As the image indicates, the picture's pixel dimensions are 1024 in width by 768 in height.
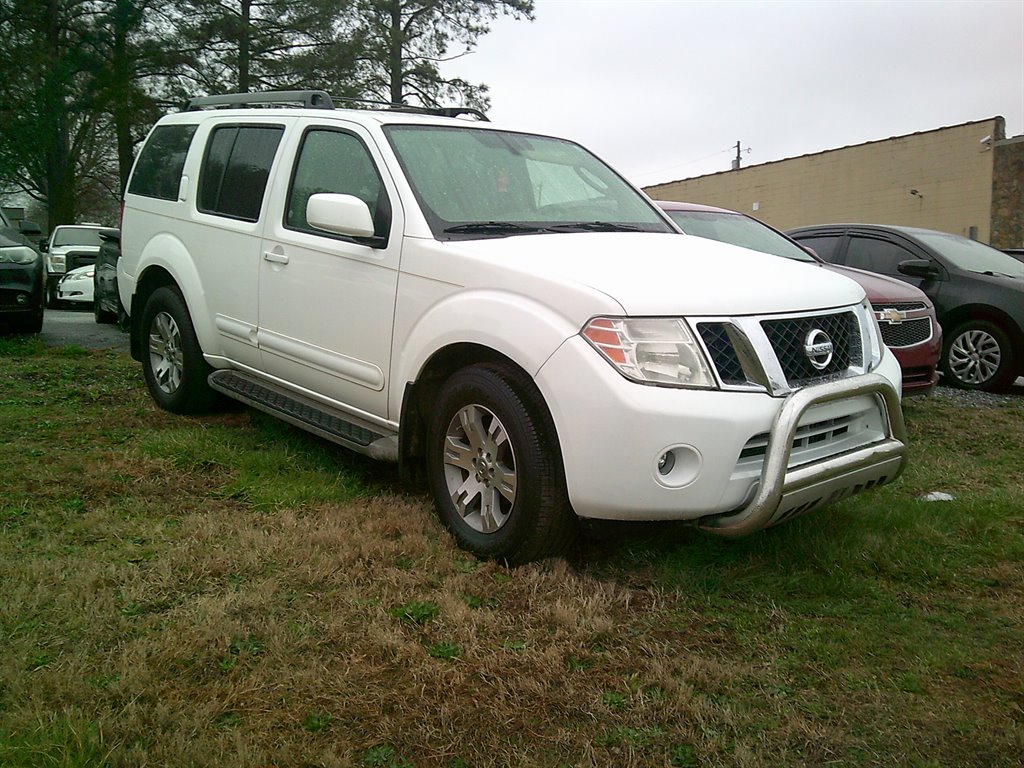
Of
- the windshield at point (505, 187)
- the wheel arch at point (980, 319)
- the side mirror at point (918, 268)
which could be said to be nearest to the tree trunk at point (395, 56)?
the side mirror at point (918, 268)

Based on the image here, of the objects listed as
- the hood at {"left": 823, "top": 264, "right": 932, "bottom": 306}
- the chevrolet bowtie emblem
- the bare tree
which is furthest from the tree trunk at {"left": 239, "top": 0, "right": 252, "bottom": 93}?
the chevrolet bowtie emblem

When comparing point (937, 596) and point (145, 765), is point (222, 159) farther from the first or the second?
point (937, 596)

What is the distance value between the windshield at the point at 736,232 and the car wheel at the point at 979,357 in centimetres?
190

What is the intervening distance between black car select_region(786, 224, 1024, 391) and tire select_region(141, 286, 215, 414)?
6141mm

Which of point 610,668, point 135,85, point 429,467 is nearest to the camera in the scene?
point 610,668

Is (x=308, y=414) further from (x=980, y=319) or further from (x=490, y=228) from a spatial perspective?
(x=980, y=319)

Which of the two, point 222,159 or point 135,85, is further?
point 135,85

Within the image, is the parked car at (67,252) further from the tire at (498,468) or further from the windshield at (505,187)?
the tire at (498,468)

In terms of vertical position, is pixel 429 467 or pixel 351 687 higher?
pixel 429 467

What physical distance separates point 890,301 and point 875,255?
7.09 feet

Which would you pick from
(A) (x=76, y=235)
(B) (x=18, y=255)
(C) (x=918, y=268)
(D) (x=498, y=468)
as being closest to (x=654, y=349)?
(D) (x=498, y=468)

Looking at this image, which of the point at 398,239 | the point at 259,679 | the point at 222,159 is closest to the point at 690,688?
the point at 259,679

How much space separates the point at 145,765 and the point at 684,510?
1.85 metres

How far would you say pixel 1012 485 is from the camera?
5.10m
